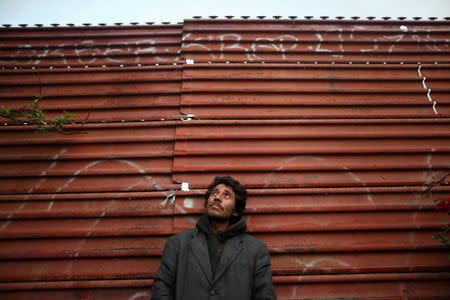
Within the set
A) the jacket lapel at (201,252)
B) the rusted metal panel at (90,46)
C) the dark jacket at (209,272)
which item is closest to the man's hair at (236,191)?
the dark jacket at (209,272)

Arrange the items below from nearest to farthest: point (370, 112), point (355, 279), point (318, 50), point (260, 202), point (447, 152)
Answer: point (355, 279) → point (260, 202) → point (447, 152) → point (370, 112) → point (318, 50)

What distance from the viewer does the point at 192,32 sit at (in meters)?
3.33

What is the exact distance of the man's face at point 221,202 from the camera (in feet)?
7.30

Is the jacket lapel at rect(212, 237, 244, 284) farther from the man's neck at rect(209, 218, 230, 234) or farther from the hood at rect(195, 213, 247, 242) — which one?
the man's neck at rect(209, 218, 230, 234)

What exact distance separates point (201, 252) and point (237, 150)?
1.20 m

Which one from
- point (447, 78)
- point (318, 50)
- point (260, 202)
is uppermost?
point (318, 50)

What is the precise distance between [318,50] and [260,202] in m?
2.28

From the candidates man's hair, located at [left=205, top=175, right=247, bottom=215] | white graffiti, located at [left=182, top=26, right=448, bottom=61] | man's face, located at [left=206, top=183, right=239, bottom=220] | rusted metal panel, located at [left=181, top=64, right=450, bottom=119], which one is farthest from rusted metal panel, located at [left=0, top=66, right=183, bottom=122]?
man's face, located at [left=206, top=183, right=239, bottom=220]

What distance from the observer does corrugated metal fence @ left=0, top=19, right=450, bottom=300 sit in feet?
8.13

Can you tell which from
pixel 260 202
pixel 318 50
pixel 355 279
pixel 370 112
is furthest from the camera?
pixel 318 50

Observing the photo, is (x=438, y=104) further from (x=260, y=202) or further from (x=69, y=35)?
(x=69, y=35)

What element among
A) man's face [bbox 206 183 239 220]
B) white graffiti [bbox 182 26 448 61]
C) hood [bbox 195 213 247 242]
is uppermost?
white graffiti [bbox 182 26 448 61]

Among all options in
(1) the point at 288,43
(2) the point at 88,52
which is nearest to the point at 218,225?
(1) the point at 288,43

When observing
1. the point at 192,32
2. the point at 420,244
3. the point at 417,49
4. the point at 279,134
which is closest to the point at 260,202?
the point at 279,134
